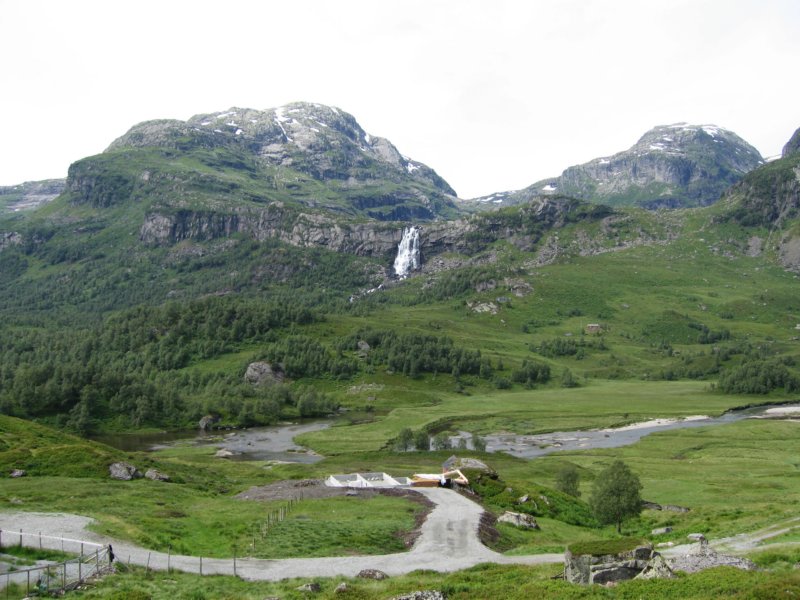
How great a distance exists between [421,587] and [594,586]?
8.49 metres

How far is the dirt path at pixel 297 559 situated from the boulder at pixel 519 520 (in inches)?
406

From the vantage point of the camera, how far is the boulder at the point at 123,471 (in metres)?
75.7

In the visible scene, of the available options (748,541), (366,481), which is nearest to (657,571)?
(748,541)

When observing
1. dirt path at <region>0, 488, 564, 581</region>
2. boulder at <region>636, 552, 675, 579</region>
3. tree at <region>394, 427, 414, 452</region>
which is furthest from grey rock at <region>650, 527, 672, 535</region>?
tree at <region>394, 427, 414, 452</region>

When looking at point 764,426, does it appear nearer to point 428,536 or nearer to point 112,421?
point 428,536

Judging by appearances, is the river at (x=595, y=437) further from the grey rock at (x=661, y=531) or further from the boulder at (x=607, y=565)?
the boulder at (x=607, y=565)

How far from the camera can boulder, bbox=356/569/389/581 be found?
38.4 m

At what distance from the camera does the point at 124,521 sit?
4981 centimetres

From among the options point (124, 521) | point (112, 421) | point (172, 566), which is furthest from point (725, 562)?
point (112, 421)

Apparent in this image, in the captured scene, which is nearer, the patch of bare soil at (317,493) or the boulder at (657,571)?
the boulder at (657,571)

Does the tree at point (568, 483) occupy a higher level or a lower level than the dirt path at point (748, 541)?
lower

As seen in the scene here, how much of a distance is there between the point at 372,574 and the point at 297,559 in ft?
25.0

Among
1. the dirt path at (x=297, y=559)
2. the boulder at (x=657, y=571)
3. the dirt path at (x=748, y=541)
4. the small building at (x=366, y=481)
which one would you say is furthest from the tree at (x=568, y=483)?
the boulder at (x=657, y=571)

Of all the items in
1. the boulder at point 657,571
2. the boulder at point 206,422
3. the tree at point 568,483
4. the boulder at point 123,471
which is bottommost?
the boulder at point 206,422
